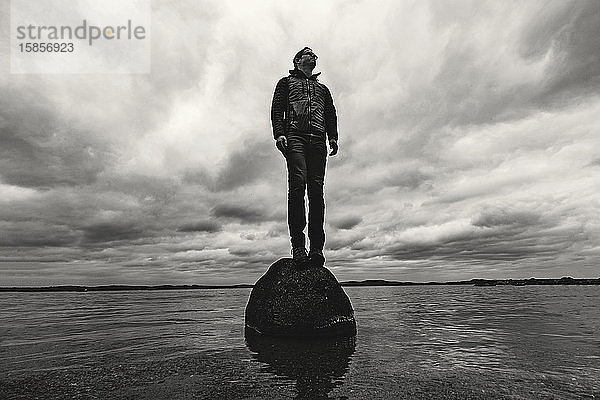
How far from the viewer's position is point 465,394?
10.1 feet

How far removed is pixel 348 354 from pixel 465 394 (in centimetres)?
186

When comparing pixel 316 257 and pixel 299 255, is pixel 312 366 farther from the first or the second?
pixel 316 257

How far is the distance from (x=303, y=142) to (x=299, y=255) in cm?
227

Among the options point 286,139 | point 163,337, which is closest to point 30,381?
point 163,337

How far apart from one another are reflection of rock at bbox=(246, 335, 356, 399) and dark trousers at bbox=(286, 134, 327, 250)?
6.57ft

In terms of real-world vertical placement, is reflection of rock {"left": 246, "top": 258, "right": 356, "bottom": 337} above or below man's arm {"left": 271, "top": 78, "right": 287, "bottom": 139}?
below

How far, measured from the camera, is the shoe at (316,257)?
7.25 meters

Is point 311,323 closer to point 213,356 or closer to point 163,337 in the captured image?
point 213,356

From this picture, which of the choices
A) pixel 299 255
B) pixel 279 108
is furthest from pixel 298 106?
pixel 299 255

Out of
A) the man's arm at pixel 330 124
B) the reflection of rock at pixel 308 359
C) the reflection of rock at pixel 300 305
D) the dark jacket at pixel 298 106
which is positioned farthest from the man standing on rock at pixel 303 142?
the reflection of rock at pixel 308 359

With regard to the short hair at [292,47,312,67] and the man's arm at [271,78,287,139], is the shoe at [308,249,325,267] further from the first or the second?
the short hair at [292,47,312,67]

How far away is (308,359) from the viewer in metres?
4.50

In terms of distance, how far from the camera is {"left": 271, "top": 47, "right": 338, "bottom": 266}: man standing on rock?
744 centimetres

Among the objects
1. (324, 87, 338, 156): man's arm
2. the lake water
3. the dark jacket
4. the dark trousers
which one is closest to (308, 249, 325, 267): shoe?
the dark trousers
